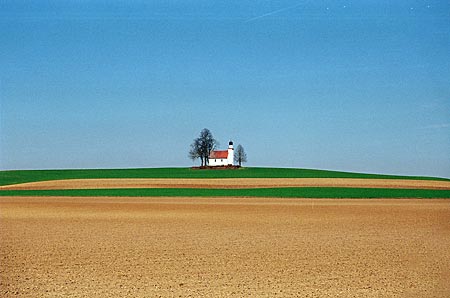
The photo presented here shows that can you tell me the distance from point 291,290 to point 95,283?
422 cm

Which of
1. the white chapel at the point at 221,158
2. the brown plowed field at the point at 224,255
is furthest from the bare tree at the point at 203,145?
the brown plowed field at the point at 224,255

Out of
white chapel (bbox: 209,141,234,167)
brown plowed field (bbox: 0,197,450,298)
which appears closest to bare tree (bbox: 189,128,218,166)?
white chapel (bbox: 209,141,234,167)

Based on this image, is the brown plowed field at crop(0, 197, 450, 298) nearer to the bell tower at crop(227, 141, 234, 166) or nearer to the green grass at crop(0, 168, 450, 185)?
the green grass at crop(0, 168, 450, 185)

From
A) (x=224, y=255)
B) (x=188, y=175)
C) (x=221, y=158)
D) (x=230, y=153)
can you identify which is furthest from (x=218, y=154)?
(x=224, y=255)

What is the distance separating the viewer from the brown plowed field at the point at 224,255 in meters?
12.2

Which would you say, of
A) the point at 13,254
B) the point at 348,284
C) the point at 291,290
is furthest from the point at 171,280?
the point at 13,254

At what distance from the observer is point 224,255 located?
1612cm

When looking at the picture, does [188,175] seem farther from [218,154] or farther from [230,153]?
[230,153]

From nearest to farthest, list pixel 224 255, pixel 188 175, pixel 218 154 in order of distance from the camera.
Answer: pixel 224 255 < pixel 188 175 < pixel 218 154

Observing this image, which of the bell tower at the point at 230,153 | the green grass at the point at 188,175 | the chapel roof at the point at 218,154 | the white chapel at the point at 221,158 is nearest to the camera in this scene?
the green grass at the point at 188,175

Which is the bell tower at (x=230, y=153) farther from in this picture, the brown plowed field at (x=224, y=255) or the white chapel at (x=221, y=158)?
the brown plowed field at (x=224, y=255)

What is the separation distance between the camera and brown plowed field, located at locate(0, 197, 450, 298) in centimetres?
1225

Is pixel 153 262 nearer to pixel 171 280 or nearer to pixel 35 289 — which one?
pixel 171 280

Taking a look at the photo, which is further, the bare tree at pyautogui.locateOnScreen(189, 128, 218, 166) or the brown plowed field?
the bare tree at pyautogui.locateOnScreen(189, 128, 218, 166)
